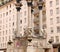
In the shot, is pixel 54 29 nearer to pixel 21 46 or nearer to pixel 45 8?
pixel 45 8

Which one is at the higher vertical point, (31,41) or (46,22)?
(46,22)

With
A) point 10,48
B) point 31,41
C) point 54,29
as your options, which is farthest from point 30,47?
point 54,29

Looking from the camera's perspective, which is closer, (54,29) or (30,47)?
(30,47)

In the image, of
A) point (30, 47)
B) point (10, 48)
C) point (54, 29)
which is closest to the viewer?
point (30, 47)

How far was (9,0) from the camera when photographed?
282 ft

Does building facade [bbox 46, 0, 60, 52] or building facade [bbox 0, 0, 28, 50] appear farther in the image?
building facade [bbox 0, 0, 28, 50]

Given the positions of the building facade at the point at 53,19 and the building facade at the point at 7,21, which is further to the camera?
the building facade at the point at 7,21

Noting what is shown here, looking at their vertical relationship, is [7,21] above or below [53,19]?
above

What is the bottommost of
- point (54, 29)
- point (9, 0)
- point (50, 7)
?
point (54, 29)

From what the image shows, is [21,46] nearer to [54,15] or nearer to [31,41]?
[31,41]

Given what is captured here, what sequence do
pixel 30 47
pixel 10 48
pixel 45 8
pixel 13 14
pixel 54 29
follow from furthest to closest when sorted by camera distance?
pixel 13 14, pixel 45 8, pixel 54 29, pixel 10 48, pixel 30 47

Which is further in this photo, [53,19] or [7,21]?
[7,21]

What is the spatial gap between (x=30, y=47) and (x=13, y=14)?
50779 millimetres

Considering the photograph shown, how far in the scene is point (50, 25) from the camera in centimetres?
6188
